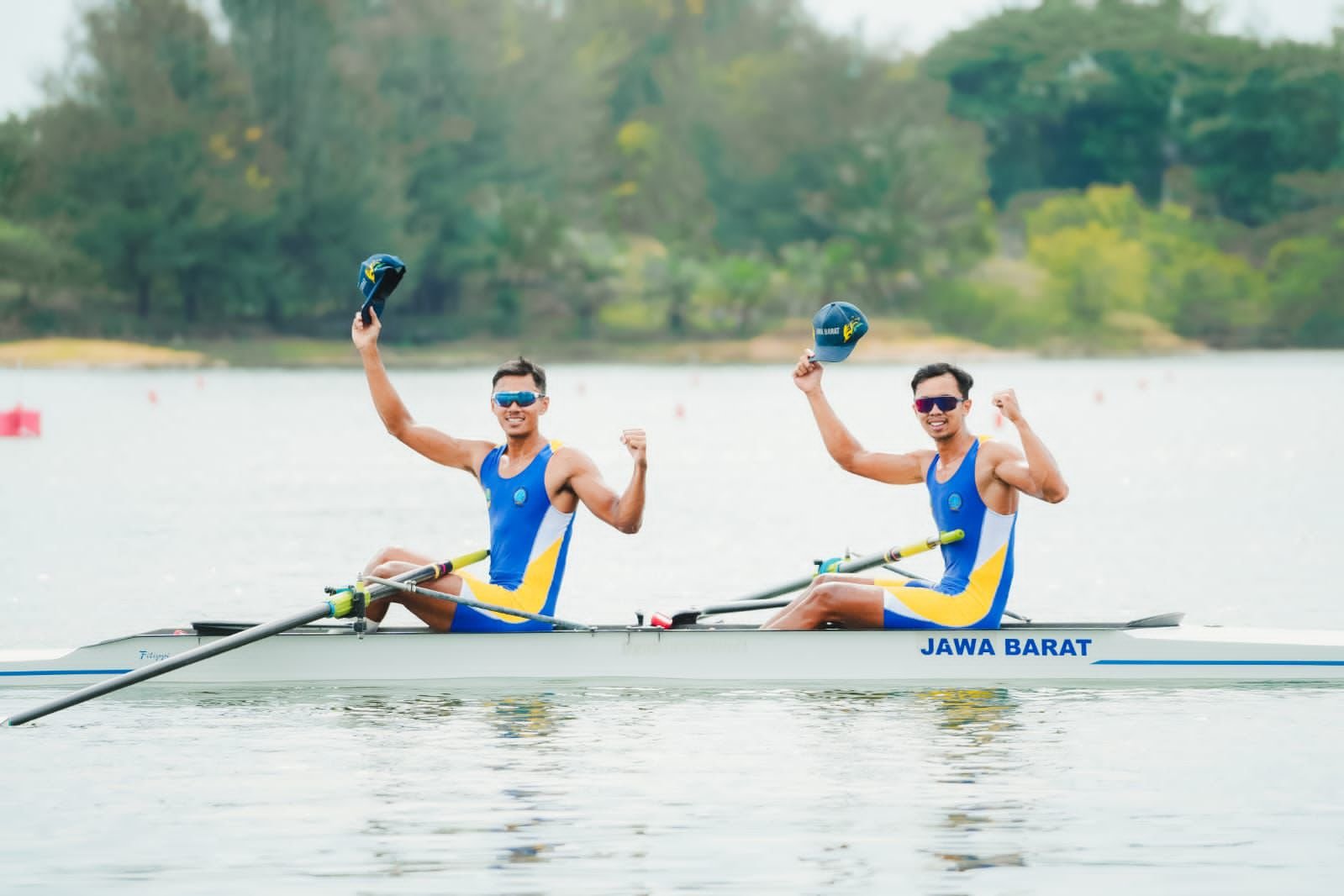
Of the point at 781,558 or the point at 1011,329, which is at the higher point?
the point at 1011,329

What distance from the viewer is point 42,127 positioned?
285ft

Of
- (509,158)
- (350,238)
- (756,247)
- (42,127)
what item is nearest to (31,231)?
(42,127)

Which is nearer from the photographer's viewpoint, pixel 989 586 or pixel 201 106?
pixel 989 586

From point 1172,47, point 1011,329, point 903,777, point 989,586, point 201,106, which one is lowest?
point 903,777

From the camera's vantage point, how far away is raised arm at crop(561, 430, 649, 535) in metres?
12.0

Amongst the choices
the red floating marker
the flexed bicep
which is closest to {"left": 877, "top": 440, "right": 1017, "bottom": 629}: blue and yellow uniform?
the flexed bicep

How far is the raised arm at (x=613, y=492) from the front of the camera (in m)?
12.0

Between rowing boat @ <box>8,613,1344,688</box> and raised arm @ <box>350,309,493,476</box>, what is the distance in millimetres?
1010

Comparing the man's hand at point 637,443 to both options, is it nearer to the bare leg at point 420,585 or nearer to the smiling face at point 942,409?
the bare leg at point 420,585

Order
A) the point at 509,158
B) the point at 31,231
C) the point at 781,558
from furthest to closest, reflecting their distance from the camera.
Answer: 1. the point at 509,158
2. the point at 31,231
3. the point at 781,558

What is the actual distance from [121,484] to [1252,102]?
86821mm

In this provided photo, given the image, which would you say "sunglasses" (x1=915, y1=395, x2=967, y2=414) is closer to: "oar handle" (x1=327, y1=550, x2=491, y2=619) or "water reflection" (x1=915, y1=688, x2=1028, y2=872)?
"water reflection" (x1=915, y1=688, x2=1028, y2=872)

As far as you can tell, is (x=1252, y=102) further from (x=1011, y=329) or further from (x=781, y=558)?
(x=781, y=558)

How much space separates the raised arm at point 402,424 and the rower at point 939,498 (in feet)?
6.24
